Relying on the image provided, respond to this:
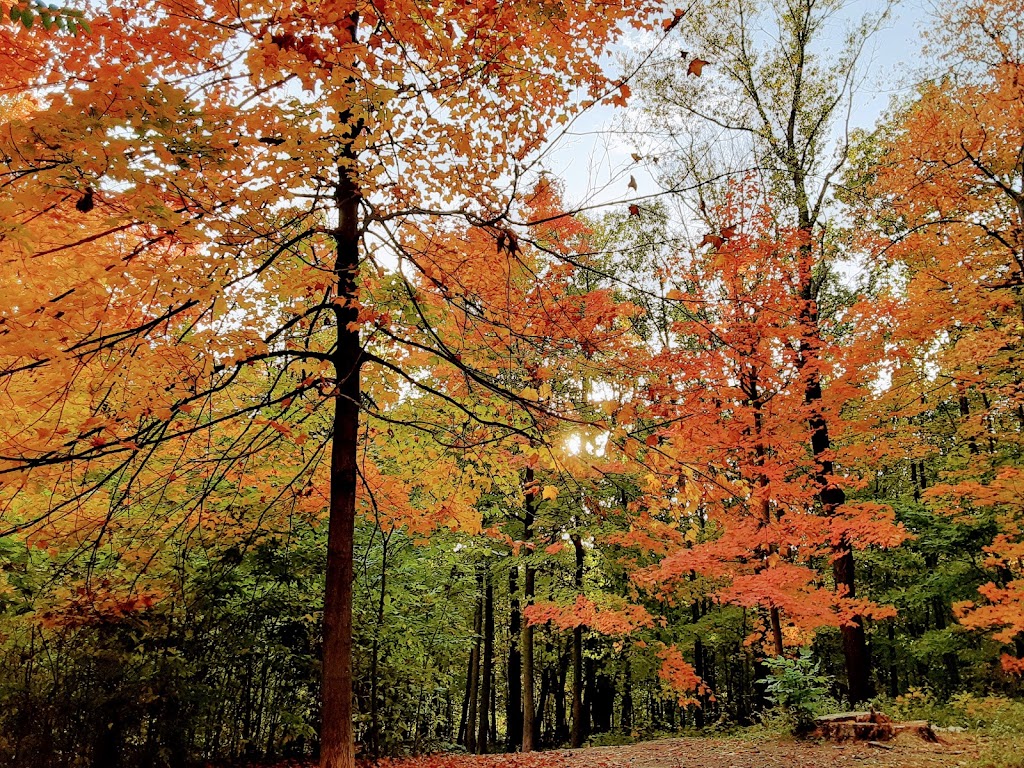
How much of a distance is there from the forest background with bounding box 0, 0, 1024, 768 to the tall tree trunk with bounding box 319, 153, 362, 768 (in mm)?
30

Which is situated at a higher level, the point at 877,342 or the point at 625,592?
the point at 877,342

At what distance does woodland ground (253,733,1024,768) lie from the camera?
21.3 feet

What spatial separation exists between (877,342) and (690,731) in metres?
11.5

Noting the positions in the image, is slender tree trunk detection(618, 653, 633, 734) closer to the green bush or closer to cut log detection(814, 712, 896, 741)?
the green bush

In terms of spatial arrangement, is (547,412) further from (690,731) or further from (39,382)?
(690,731)

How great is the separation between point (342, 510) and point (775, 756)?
7475 mm

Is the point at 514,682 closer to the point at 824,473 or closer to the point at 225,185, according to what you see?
the point at 824,473

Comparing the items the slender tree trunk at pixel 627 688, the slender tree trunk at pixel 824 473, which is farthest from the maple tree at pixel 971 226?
the slender tree trunk at pixel 627 688

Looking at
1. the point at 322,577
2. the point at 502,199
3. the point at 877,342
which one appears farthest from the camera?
the point at 877,342

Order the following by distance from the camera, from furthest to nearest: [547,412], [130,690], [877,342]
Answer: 1. [877,342]
2. [130,690]
3. [547,412]

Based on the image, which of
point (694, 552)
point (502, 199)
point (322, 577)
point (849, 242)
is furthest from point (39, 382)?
point (849, 242)

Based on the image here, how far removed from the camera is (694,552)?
938cm

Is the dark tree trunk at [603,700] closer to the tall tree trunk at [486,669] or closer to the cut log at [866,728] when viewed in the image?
the tall tree trunk at [486,669]

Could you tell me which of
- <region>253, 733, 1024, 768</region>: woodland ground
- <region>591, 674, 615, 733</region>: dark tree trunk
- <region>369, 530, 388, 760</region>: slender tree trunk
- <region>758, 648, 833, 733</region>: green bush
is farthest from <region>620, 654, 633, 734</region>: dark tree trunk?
<region>369, 530, 388, 760</region>: slender tree trunk
